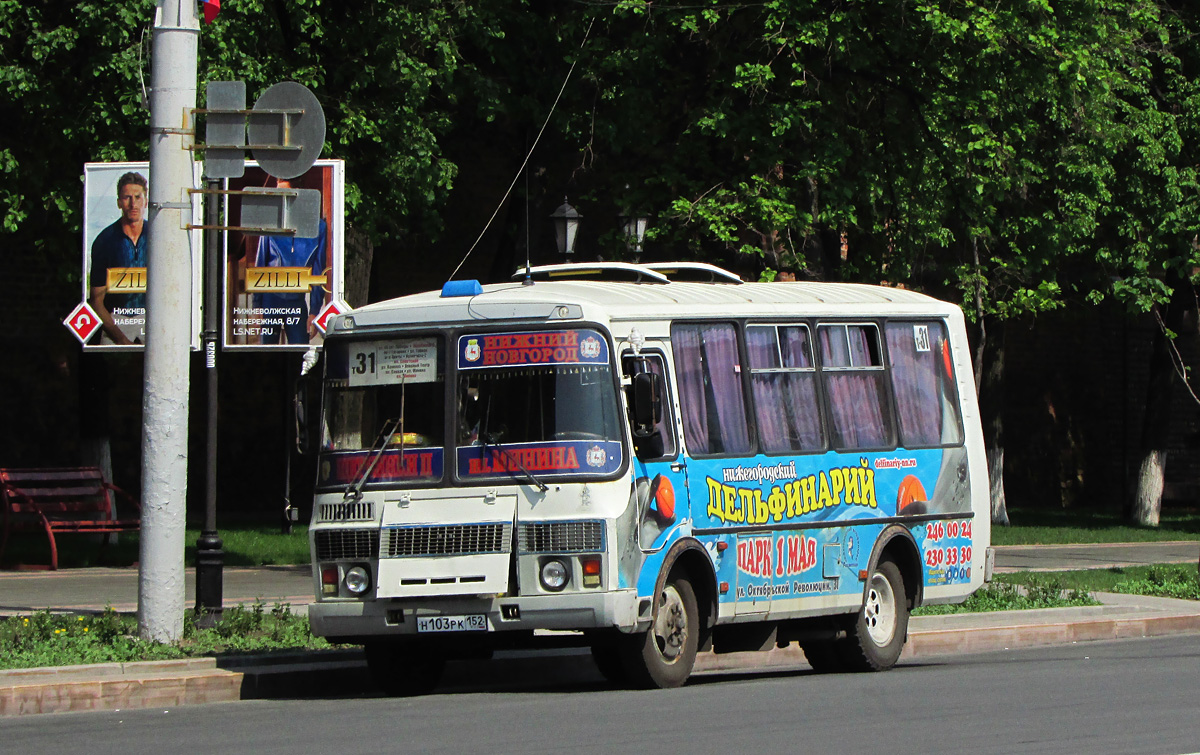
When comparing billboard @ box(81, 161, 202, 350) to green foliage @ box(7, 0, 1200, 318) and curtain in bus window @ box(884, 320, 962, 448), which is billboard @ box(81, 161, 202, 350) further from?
curtain in bus window @ box(884, 320, 962, 448)

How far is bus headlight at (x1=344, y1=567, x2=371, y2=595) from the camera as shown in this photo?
39.2 ft

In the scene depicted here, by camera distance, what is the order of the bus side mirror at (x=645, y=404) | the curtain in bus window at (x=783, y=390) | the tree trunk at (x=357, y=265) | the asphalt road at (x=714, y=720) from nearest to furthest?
the asphalt road at (x=714, y=720) < the bus side mirror at (x=645, y=404) < the curtain in bus window at (x=783, y=390) < the tree trunk at (x=357, y=265)

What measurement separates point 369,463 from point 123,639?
7.36ft

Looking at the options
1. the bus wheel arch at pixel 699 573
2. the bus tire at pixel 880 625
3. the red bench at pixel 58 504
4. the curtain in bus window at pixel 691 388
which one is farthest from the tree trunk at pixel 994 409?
the bus wheel arch at pixel 699 573

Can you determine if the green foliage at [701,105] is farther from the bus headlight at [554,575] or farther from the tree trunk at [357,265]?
the bus headlight at [554,575]

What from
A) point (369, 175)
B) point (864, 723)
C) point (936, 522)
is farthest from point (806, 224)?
point (864, 723)

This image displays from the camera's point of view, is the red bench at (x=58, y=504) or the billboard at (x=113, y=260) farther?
the red bench at (x=58, y=504)

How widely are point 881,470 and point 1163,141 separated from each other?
62.9ft

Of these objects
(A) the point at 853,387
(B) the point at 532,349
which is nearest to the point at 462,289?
(B) the point at 532,349

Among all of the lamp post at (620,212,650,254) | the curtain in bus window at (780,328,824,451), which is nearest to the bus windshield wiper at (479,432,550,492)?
the curtain in bus window at (780,328,824,451)

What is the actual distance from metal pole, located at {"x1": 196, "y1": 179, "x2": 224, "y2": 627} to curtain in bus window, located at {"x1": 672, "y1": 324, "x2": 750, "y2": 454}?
3.61 meters

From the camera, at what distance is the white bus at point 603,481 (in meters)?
11.7

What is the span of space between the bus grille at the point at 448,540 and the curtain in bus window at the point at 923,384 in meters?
4.12

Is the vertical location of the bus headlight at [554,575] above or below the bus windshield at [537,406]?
below
